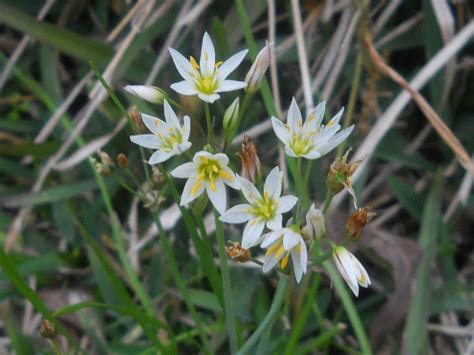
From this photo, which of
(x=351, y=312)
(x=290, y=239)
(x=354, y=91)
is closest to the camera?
(x=290, y=239)

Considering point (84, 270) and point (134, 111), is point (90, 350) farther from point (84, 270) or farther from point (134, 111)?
point (134, 111)

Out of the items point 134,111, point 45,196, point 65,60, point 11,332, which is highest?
point 65,60

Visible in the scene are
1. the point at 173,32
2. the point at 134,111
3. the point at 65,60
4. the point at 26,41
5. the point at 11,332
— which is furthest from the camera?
the point at 65,60

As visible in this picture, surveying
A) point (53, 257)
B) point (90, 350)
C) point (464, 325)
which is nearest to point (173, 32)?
point (53, 257)

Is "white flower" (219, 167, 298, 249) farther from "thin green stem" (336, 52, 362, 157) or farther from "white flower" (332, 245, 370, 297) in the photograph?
"thin green stem" (336, 52, 362, 157)

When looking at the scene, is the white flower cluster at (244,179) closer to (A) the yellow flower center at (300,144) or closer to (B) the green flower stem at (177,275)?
(A) the yellow flower center at (300,144)

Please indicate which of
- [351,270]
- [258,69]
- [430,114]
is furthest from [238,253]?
[430,114]

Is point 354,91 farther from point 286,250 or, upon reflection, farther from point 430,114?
point 286,250
